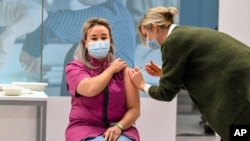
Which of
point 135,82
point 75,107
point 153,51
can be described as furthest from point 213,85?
point 153,51

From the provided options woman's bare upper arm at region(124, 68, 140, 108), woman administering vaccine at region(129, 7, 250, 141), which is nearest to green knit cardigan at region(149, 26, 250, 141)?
woman administering vaccine at region(129, 7, 250, 141)

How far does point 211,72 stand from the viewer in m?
1.96

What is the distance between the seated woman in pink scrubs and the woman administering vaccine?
15.6 inches

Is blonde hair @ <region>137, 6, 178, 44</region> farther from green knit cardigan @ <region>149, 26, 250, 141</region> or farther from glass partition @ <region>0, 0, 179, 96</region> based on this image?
glass partition @ <region>0, 0, 179, 96</region>

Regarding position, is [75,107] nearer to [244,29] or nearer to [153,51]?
[153,51]

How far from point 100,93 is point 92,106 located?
0.31 ft

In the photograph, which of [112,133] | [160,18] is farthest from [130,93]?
[160,18]

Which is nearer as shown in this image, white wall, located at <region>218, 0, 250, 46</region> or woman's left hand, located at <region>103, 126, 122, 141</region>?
woman's left hand, located at <region>103, 126, 122, 141</region>

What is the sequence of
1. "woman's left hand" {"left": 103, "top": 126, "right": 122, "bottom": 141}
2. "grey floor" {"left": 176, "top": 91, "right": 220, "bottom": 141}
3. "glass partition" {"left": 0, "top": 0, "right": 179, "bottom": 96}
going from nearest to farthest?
"woman's left hand" {"left": 103, "top": 126, "right": 122, "bottom": 141} < "glass partition" {"left": 0, "top": 0, "right": 179, "bottom": 96} < "grey floor" {"left": 176, "top": 91, "right": 220, "bottom": 141}

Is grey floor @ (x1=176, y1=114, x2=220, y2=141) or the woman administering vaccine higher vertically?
the woman administering vaccine

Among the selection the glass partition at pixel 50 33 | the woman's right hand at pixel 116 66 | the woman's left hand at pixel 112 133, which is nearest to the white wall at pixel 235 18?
the glass partition at pixel 50 33

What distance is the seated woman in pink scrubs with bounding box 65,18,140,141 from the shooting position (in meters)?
2.31

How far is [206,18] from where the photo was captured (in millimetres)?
3350

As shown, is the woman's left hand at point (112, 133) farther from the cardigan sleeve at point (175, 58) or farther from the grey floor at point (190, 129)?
the grey floor at point (190, 129)
